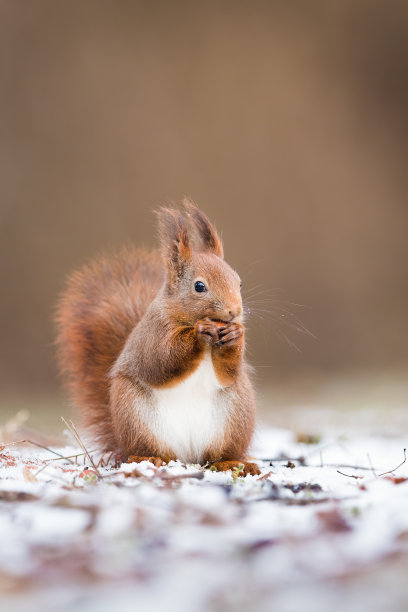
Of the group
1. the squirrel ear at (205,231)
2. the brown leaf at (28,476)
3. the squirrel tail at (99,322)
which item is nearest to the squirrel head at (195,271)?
the squirrel ear at (205,231)

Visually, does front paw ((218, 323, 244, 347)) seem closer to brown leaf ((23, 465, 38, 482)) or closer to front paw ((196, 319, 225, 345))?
front paw ((196, 319, 225, 345))

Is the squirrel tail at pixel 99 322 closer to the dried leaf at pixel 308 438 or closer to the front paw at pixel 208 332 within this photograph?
the front paw at pixel 208 332

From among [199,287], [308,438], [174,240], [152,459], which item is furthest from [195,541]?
[308,438]

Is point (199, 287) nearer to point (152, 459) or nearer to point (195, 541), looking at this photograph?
point (152, 459)

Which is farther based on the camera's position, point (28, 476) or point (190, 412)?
point (190, 412)

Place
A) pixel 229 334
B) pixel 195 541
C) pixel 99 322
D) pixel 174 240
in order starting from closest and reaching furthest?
pixel 195 541 → pixel 229 334 → pixel 174 240 → pixel 99 322

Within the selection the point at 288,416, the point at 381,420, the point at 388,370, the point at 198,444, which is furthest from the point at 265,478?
the point at 388,370

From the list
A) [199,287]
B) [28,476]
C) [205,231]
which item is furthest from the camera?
[205,231]
